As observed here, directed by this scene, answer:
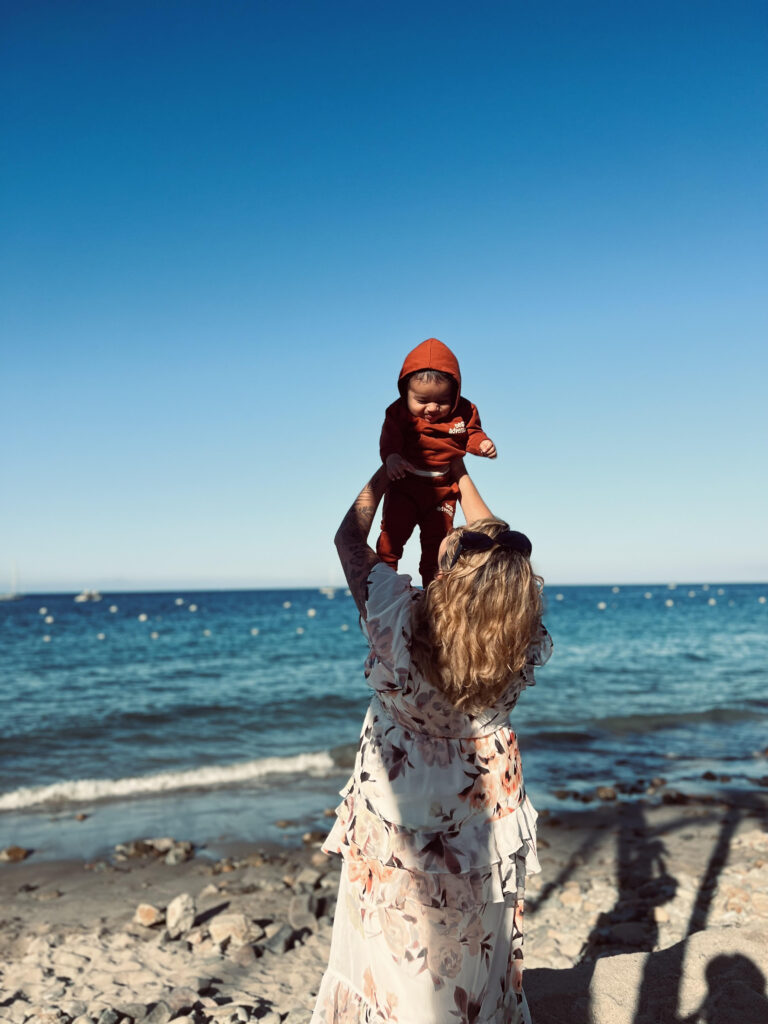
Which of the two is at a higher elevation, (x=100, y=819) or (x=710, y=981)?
(x=710, y=981)

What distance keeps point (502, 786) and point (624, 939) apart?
13.1ft

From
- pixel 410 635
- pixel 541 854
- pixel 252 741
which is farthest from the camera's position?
pixel 252 741

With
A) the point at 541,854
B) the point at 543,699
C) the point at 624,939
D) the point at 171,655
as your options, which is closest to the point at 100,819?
the point at 541,854

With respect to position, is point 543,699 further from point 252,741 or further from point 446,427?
point 446,427

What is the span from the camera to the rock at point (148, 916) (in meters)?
Answer: 5.77

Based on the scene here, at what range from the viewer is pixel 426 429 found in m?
2.66

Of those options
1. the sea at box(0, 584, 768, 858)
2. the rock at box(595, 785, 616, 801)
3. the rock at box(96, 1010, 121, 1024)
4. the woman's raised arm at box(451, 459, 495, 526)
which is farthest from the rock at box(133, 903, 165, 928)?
the rock at box(595, 785, 616, 801)

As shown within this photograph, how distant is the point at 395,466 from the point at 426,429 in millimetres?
243

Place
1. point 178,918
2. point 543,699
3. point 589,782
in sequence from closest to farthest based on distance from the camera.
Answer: point 178,918, point 589,782, point 543,699

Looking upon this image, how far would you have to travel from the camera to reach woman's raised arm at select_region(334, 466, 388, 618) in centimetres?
216

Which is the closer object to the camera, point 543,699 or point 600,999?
point 600,999

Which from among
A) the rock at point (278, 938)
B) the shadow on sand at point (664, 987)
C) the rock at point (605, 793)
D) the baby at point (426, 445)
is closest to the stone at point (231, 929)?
the rock at point (278, 938)

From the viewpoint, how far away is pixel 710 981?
3.56 meters

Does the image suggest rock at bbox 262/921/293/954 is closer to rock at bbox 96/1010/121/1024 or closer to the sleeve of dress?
rock at bbox 96/1010/121/1024
